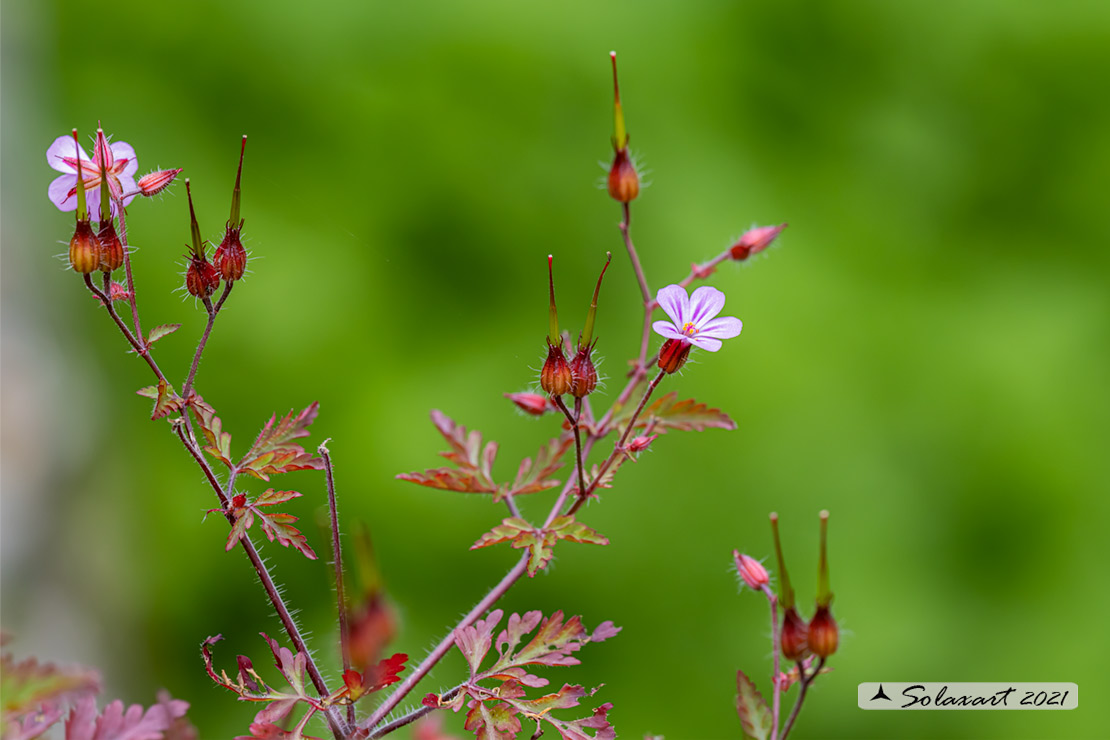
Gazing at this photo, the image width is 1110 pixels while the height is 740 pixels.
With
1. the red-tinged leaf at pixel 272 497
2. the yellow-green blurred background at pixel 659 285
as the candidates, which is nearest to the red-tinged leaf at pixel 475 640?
the red-tinged leaf at pixel 272 497

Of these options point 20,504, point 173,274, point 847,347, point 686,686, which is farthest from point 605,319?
point 20,504

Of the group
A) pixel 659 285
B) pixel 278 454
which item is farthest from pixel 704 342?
pixel 659 285

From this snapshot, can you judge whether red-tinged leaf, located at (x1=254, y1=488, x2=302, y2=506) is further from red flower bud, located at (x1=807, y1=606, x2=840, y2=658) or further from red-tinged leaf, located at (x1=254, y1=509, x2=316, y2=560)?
red flower bud, located at (x1=807, y1=606, x2=840, y2=658)

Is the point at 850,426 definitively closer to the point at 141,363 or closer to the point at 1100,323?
the point at 1100,323

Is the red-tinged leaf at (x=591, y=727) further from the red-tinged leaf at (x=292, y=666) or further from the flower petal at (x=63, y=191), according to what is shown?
the flower petal at (x=63, y=191)

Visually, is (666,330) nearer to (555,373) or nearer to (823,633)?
(555,373)

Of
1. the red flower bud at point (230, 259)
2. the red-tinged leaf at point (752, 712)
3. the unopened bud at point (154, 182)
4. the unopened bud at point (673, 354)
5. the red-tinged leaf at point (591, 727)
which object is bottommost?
the red-tinged leaf at point (591, 727)

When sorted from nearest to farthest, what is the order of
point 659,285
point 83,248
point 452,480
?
point 83,248
point 452,480
point 659,285
